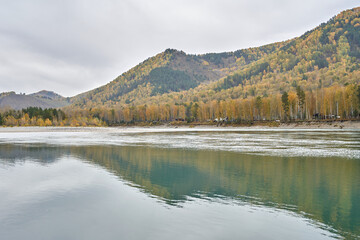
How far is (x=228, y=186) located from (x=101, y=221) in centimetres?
939

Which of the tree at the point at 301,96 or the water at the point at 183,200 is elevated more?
the tree at the point at 301,96

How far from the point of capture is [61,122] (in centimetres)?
18225

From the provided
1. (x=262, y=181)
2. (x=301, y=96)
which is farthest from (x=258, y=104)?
(x=262, y=181)

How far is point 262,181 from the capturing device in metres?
20.1

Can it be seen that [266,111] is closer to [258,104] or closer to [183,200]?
[258,104]

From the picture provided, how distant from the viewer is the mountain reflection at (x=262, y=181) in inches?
563

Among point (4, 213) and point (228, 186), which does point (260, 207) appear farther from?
point (4, 213)

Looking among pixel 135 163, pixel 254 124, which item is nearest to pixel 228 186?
pixel 135 163

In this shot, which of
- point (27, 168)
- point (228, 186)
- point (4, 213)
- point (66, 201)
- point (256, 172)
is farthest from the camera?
point (27, 168)

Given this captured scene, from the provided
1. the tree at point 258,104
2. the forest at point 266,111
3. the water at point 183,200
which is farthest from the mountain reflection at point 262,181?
the tree at point 258,104

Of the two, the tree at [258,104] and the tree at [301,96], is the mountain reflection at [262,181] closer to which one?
the tree at [301,96]

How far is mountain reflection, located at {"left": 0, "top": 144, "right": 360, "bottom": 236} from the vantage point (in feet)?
46.9

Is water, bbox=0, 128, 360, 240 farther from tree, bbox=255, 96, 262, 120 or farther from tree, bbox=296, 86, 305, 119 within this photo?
tree, bbox=255, 96, 262, 120

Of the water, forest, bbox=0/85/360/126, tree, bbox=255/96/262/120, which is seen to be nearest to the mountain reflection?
the water
